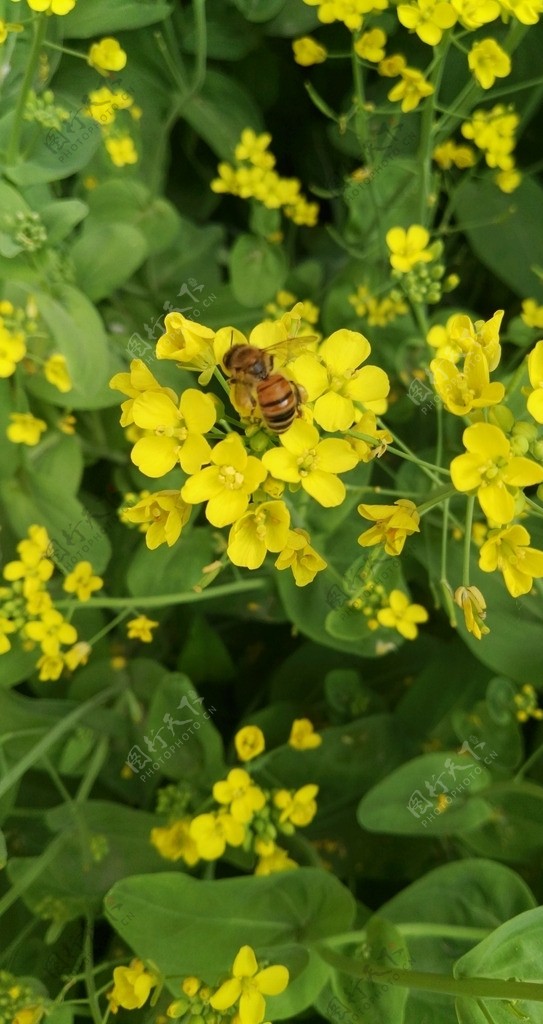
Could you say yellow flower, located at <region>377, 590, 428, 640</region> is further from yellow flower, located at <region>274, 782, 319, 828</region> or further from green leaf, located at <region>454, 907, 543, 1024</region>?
green leaf, located at <region>454, 907, 543, 1024</region>

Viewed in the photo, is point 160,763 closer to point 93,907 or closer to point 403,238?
point 93,907

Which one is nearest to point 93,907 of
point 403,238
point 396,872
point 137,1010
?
point 137,1010

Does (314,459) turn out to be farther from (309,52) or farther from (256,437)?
(309,52)

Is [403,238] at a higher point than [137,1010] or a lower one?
higher

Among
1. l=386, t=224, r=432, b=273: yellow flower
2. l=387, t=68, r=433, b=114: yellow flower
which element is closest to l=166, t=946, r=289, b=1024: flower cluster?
l=386, t=224, r=432, b=273: yellow flower

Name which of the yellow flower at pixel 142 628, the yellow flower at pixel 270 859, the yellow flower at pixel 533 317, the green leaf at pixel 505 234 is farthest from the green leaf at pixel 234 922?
the green leaf at pixel 505 234

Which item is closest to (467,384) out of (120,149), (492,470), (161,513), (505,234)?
(492,470)

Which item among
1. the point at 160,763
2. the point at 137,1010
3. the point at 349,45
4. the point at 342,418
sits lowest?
the point at 137,1010
